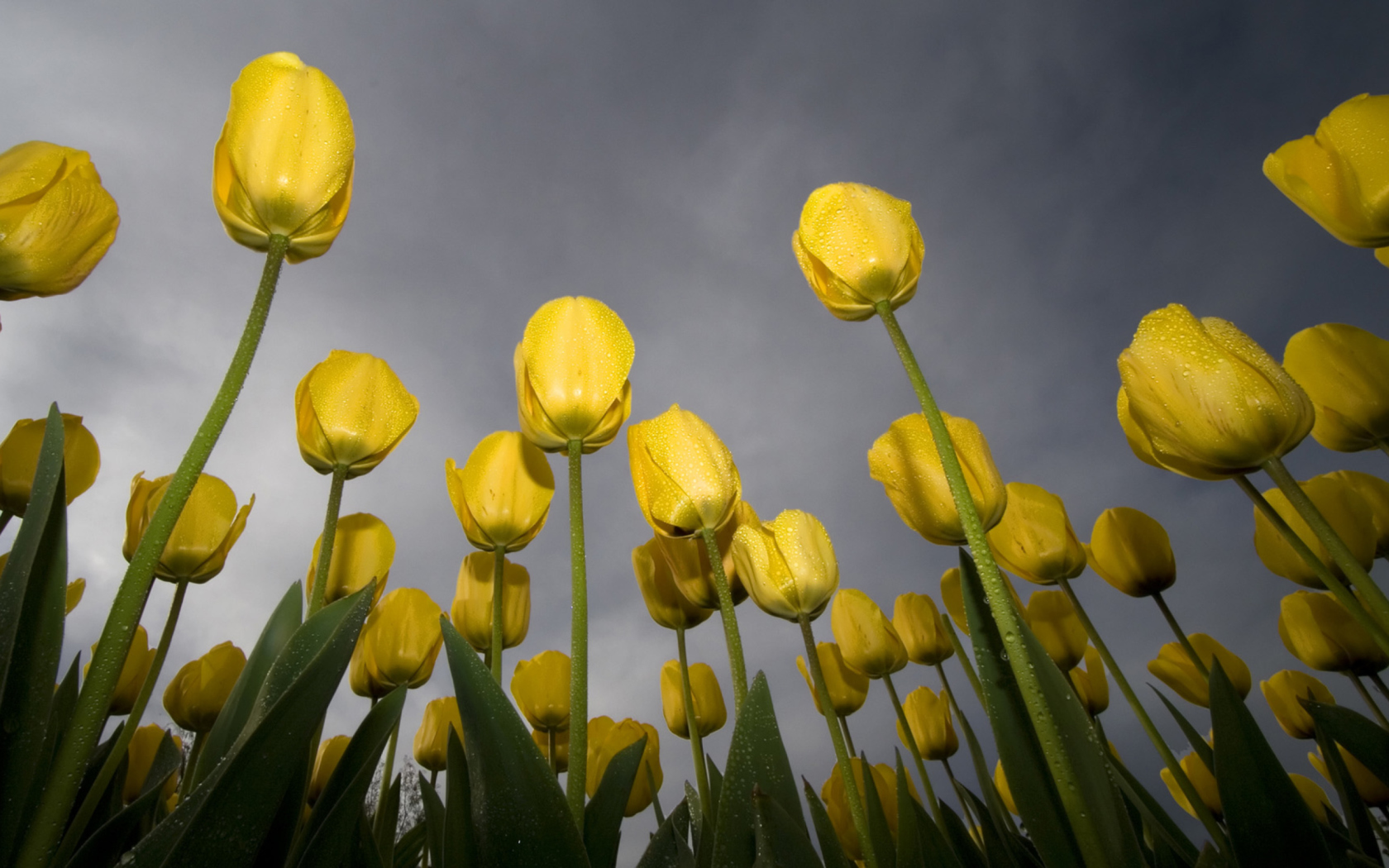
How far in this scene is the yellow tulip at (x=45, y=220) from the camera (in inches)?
36.7

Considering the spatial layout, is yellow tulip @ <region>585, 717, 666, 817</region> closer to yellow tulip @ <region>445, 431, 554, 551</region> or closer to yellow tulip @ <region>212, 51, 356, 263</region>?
yellow tulip @ <region>445, 431, 554, 551</region>

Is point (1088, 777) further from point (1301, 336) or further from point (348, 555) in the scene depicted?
point (348, 555)

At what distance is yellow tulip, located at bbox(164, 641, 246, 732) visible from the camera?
167cm

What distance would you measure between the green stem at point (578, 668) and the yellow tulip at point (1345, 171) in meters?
1.41

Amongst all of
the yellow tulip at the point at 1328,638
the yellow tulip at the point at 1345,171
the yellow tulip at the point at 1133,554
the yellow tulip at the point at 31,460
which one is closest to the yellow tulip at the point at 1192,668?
the yellow tulip at the point at 1328,638

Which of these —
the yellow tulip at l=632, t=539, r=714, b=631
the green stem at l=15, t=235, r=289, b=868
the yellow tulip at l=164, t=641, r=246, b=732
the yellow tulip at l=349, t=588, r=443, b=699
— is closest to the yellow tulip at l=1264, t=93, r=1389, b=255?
the yellow tulip at l=632, t=539, r=714, b=631

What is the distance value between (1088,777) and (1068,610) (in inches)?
53.0

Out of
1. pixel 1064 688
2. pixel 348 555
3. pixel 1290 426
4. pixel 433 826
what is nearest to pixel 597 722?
pixel 348 555

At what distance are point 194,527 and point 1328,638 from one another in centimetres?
291

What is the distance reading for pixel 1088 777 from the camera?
71 centimetres

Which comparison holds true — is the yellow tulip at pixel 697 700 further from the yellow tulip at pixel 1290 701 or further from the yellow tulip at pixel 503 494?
the yellow tulip at pixel 1290 701

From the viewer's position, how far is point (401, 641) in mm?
1619

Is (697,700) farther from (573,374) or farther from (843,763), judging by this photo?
(573,374)

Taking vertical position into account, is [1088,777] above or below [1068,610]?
below
